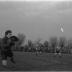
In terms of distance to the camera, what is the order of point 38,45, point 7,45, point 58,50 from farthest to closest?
point 58,50
point 38,45
point 7,45

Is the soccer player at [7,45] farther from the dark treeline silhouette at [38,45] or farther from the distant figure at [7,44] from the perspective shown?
the dark treeline silhouette at [38,45]

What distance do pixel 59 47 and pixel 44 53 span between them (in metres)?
1.76

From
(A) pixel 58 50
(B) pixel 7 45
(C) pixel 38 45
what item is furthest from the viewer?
(A) pixel 58 50

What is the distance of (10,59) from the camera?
364 inches

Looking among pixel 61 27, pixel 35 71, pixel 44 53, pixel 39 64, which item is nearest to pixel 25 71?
pixel 35 71

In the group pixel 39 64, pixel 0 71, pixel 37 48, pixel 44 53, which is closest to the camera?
pixel 0 71

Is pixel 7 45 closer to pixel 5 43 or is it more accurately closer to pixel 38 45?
pixel 5 43

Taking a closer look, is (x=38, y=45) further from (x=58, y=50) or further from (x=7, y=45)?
(x=7, y=45)

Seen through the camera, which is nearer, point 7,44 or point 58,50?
point 7,44

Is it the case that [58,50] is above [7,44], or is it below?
below

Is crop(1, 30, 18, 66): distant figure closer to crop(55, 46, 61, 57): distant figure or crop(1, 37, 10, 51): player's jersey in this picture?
crop(1, 37, 10, 51): player's jersey

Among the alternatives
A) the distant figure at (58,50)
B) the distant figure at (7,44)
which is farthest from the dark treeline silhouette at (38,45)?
the distant figure at (7,44)

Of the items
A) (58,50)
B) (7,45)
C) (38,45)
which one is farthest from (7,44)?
(58,50)

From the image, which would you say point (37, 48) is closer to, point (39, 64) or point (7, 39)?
point (39, 64)
